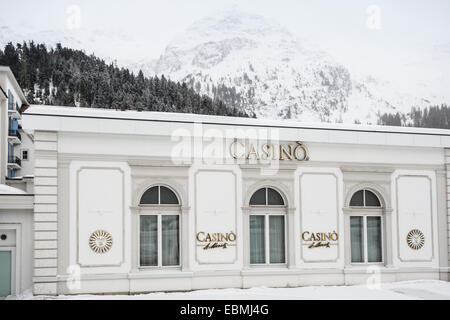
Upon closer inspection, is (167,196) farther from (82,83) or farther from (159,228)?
(82,83)

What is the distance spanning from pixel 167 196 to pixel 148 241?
1457 millimetres

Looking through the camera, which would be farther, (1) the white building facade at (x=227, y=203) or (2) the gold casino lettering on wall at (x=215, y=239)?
(2) the gold casino lettering on wall at (x=215, y=239)

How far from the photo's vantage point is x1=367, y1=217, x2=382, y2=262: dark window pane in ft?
59.6

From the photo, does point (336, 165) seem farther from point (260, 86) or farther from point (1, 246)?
point (260, 86)

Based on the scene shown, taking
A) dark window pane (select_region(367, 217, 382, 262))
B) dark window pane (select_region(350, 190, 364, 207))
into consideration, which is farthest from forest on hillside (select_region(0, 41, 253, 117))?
dark window pane (select_region(367, 217, 382, 262))

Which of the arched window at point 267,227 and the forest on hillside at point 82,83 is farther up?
the forest on hillside at point 82,83

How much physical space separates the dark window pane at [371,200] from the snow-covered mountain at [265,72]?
100 m

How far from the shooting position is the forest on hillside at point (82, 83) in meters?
66.9

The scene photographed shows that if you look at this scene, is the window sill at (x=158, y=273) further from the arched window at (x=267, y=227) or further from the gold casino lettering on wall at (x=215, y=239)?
the arched window at (x=267, y=227)

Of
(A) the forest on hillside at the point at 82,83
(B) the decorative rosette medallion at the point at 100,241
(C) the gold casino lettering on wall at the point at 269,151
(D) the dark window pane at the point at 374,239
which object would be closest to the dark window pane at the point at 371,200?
(D) the dark window pane at the point at 374,239

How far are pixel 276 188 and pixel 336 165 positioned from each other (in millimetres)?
2205

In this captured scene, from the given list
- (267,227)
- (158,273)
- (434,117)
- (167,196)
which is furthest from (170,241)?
(434,117)

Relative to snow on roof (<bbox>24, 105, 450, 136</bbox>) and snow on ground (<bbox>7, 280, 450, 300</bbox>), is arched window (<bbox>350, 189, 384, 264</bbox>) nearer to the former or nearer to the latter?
snow on ground (<bbox>7, 280, 450, 300</bbox>)
